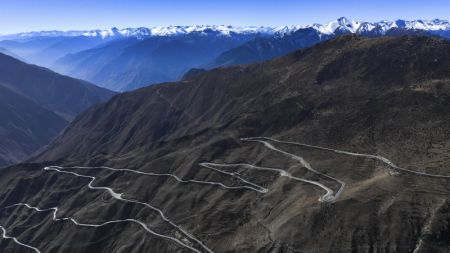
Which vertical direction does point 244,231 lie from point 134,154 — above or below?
above

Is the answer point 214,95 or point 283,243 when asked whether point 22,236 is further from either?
point 214,95

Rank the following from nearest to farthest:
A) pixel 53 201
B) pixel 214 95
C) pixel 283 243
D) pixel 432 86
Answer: pixel 283 243, pixel 432 86, pixel 53 201, pixel 214 95

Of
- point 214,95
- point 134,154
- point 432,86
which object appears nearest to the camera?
point 432,86

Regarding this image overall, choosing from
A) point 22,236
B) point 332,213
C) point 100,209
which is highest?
point 332,213

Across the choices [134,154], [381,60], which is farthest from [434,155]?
[134,154]

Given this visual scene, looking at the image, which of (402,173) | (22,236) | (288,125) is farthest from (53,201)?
(402,173)

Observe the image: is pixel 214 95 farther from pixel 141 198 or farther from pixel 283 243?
pixel 283 243

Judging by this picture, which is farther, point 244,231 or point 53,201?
point 53,201
